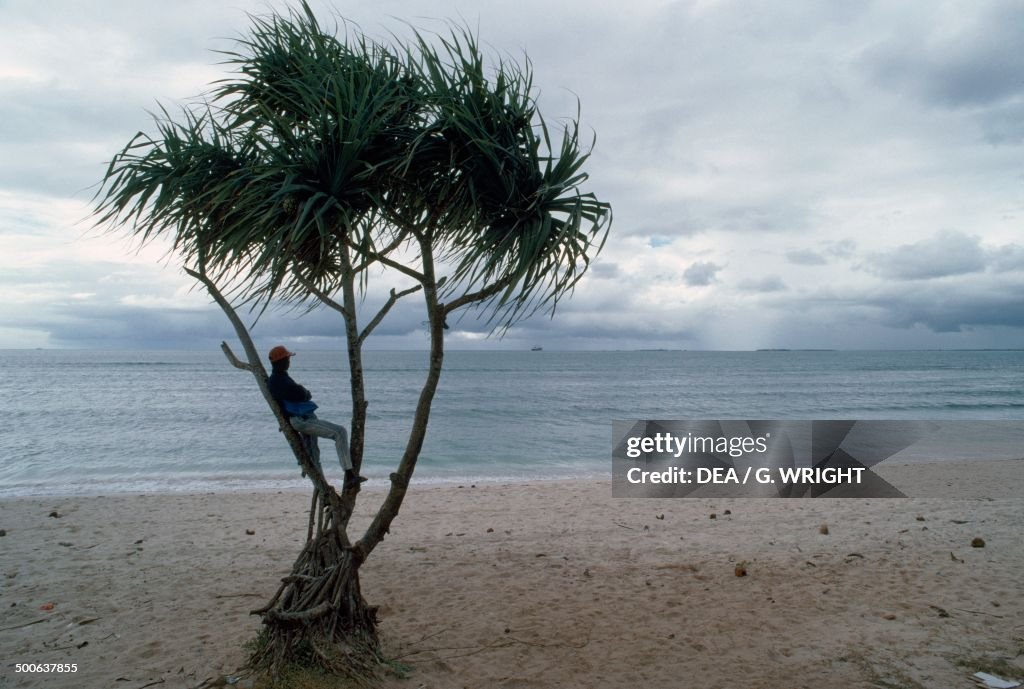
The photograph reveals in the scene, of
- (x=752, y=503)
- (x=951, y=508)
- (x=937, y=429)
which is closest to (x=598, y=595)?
(x=752, y=503)

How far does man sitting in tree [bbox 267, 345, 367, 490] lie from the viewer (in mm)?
4406

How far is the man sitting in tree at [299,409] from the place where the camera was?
4406 millimetres

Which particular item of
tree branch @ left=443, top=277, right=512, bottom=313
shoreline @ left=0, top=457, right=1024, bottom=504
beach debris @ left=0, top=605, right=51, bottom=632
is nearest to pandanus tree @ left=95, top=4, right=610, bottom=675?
tree branch @ left=443, top=277, right=512, bottom=313

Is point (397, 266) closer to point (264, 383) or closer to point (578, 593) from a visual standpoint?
point (264, 383)

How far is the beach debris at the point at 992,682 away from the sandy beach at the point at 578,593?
0.07m

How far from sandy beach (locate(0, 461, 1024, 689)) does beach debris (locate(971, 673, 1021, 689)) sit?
67 mm

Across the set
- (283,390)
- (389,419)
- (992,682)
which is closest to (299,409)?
(283,390)

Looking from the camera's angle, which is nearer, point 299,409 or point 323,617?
point 323,617

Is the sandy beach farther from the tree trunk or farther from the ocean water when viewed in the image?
the ocean water

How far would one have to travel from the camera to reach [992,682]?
4.28 metres

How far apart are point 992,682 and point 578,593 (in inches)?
118

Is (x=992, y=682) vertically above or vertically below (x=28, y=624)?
above

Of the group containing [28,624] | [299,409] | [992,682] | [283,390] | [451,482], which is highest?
[283,390]

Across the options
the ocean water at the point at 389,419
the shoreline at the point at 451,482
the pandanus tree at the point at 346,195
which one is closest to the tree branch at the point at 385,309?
the pandanus tree at the point at 346,195
